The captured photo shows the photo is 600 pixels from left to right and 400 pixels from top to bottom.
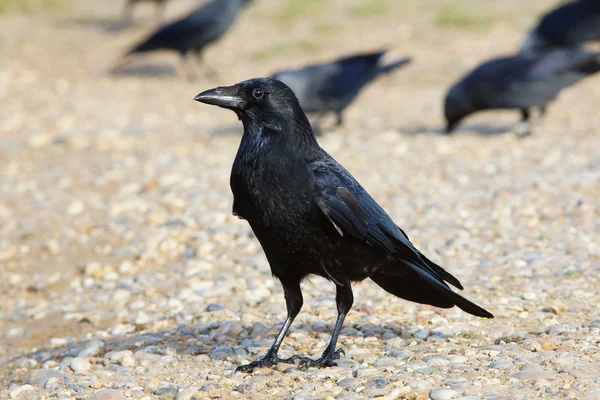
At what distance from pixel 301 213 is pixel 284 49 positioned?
1088cm

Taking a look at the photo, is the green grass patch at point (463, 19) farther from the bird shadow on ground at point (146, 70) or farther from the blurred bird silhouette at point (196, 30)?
the bird shadow on ground at point (146, 70)

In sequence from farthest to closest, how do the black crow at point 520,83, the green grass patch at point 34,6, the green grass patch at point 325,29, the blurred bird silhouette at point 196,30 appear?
the green grass patch at point 34,6, the green grass patch at point 325,29, the blurred bird silhouette at point 196,30, the black crow at point 520,83

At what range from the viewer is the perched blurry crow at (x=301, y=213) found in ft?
12.0

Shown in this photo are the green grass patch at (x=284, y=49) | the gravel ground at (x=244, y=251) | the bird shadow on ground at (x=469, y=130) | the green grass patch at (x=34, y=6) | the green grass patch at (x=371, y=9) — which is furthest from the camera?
the green grass patch at (x=34, y=6)

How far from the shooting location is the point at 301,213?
3654 millimetres

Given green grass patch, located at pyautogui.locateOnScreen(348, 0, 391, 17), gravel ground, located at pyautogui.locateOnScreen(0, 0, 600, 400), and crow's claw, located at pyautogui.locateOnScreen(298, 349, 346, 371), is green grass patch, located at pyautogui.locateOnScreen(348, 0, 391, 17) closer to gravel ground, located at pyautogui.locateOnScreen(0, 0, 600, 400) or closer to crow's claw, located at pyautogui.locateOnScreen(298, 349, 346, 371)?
gravel ground, located at pyautogui.locateOnScreen(0, 0, 600, 400)

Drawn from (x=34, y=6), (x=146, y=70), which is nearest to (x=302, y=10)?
(x=146, y=70)

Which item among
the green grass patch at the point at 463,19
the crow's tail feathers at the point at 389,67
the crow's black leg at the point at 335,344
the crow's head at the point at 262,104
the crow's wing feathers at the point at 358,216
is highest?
the green grass patch at the point at 463,19

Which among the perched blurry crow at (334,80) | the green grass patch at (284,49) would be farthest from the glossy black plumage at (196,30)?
the perched blurry crow at (334,80)

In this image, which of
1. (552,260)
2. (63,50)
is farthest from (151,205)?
(63,50)

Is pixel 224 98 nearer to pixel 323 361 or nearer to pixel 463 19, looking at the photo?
pixel 323 361

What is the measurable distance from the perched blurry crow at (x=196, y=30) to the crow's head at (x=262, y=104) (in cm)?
894

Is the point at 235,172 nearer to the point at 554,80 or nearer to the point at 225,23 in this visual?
the point at 554,80

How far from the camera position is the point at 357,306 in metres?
4.84
